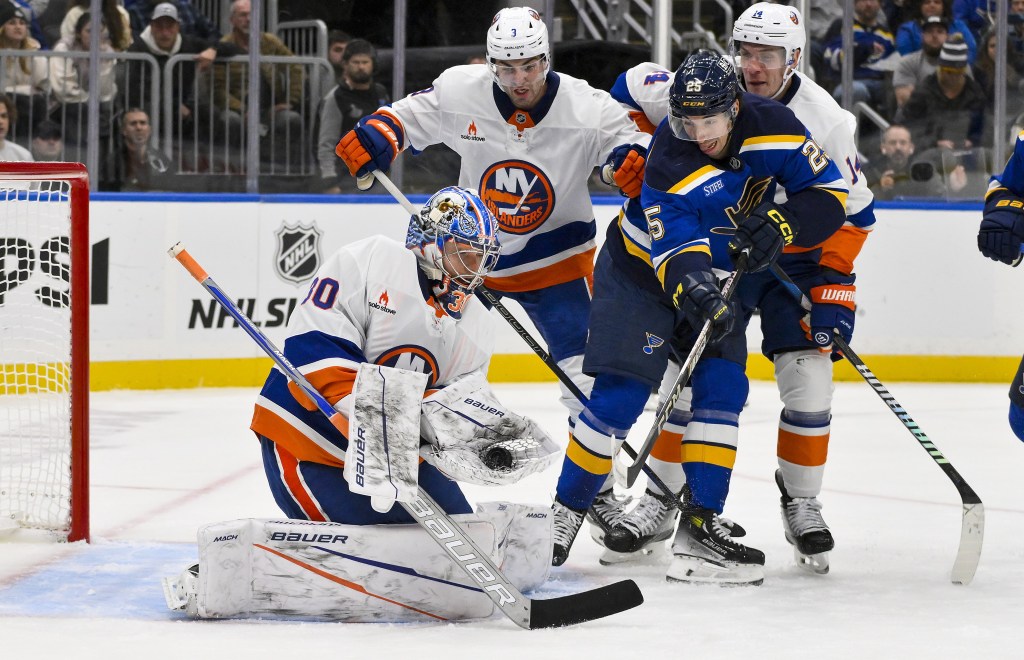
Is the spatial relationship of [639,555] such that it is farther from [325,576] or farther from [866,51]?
[866,51]

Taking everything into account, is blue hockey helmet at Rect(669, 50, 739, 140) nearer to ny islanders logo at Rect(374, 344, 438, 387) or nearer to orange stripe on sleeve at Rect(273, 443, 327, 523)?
ny islanders logo at Rect(374, 344, 438, 387)

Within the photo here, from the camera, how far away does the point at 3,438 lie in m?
3.85

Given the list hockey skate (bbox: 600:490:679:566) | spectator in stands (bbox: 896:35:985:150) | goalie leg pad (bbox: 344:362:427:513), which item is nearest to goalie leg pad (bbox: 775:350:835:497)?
hockey skate (bbox: 600:490:679:566)

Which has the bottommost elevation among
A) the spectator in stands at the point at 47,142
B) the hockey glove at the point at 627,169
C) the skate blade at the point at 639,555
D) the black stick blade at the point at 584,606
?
the skate blade at the point at 639,555

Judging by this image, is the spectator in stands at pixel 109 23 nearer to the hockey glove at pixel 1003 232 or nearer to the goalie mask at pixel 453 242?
the goalie mask at pixel 453 242

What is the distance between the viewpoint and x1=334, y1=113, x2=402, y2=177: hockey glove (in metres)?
3.46

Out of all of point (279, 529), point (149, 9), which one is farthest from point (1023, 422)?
point (149, 9)

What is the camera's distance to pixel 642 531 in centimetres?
308

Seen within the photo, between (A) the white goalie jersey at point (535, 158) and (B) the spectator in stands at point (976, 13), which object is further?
(B) the spectator in stands at point (976, 13)

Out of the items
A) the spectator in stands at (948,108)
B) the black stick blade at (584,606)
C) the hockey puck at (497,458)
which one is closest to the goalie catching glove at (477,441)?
the hockey puck at (497,458)

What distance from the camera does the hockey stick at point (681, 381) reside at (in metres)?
2.75

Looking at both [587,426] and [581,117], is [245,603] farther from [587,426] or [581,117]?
[581,117]

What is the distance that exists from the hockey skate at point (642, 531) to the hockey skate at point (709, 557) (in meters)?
0.19

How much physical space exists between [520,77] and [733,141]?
2.18 ft
